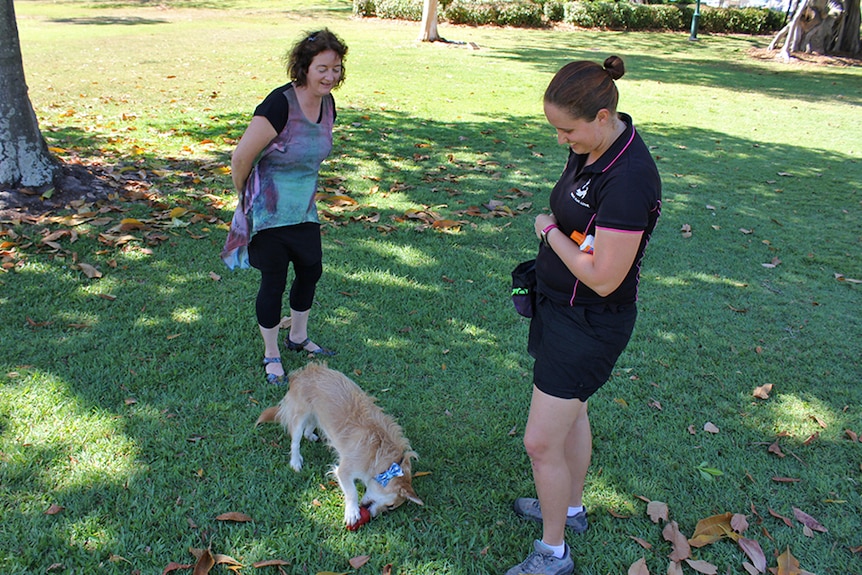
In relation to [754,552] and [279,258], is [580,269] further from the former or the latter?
[279,258]

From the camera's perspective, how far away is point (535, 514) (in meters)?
3.11

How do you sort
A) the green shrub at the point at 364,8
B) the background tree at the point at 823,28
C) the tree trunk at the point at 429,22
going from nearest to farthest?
the tree trunk at the point at 429,22 → the background tree at the point at 823,28 → the green shrub at the point at 364,8


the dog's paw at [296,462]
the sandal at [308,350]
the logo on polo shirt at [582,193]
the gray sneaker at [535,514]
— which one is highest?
the logo on polo shirt at [582,193]

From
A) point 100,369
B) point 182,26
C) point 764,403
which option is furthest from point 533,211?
point 182,26

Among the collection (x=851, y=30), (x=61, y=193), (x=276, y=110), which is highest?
(x=851, y=30)

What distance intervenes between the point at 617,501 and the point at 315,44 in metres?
2.92

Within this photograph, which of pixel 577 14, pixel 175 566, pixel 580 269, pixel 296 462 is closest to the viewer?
pixel 580 269

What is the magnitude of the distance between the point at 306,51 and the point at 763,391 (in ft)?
11.8

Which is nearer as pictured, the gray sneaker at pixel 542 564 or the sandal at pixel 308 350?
the gray sneaker at pixel 542 564

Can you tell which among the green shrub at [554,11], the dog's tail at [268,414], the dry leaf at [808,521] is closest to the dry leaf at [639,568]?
the dry leaf at [808,521]

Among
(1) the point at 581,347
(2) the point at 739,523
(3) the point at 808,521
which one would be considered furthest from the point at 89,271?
(3) the point at 808,521

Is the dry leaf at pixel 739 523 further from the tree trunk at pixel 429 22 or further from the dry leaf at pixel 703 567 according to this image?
the tree trunk at pixel 429 22

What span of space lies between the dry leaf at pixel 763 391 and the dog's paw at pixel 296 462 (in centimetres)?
299

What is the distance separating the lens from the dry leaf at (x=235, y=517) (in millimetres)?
2952
